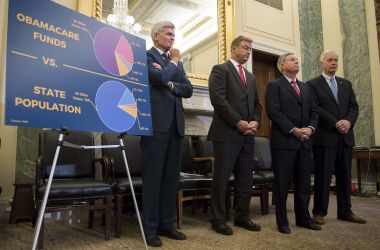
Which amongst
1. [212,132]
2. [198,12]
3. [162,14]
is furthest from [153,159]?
[198,12]

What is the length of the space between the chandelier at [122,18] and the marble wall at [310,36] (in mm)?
3319

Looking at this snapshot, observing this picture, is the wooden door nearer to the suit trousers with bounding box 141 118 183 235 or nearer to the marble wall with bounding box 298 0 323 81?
the marble wall with bounding box 298 0 323 81

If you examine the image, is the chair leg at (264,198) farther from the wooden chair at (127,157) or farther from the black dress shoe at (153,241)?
the black dress shoe at (153,241)

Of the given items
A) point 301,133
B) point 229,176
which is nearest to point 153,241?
point 229,176

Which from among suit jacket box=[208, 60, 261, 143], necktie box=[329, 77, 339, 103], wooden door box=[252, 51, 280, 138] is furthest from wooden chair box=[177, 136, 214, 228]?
wooden door box=[252, 51, 280, 138]

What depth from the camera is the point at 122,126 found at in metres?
1.94

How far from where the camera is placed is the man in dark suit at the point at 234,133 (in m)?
2.54

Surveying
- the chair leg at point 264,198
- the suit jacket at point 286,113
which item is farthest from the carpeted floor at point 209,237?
the suit jacket at point 286,113

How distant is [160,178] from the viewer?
2.29m

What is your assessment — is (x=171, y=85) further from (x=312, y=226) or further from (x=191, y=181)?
(x=312, y=226)

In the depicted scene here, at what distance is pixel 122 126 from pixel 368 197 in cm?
422

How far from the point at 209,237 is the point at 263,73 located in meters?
3.86

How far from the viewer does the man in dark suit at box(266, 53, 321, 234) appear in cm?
256

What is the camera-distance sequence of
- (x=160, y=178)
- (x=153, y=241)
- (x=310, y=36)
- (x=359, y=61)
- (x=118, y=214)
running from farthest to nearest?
(x=310, y=36), (x=359, y=61), (x=118, y=214), (x=160, y=178), (x=153, y=241)
